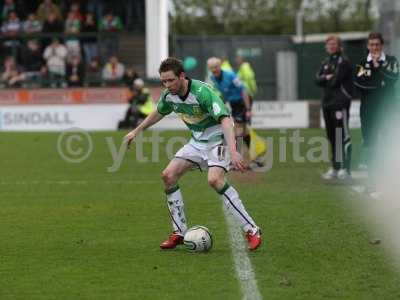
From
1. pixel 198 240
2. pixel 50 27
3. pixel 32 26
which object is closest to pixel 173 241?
pixel 198 240

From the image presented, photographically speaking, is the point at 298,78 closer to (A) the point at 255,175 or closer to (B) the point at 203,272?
(A) the point at 255,175

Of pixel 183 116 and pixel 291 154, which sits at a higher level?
pixel 183 116

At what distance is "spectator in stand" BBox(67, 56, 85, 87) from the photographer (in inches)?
1313

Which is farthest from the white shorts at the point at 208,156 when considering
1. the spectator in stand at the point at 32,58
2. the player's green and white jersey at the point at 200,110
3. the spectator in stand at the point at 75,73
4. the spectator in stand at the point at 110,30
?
the spectator in stand at the point at 110,30

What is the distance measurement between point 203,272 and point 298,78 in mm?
29808

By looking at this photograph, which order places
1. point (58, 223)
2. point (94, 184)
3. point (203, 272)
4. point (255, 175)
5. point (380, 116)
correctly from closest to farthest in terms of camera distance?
point (203, 272) → point (58, 223) → point (380, 116) → point (94, 184) → point (255, 175)

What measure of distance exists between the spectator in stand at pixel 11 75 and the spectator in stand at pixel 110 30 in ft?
9.74

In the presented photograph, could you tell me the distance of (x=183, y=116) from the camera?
31.9ft

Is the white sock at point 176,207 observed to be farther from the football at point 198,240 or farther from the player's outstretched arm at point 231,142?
the player's outstretched arm at point 231,142

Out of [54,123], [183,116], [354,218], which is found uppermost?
[183,116]

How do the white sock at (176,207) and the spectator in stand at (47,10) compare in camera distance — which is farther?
the spectator in stand at (47,10)

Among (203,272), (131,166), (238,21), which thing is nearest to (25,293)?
(203,272)

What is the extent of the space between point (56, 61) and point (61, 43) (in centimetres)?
121

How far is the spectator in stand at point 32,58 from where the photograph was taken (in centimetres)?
3459
